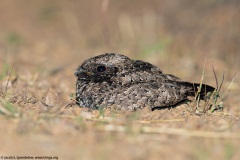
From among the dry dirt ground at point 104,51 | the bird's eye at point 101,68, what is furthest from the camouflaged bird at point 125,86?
the dry dirt ground at point 104,51

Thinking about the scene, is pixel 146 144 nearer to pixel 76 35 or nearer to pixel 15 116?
pixel 15 116

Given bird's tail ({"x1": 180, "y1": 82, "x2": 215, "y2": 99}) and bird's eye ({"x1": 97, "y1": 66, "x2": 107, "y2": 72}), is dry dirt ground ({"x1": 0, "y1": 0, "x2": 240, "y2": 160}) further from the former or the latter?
bird's eye ({"x1": 97, "y1": 66, "x2": 107, "y2": 72})

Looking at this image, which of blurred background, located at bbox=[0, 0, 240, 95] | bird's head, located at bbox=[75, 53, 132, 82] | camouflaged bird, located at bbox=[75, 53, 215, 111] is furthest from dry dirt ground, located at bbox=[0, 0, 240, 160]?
bird's head, located at bbox=[75, 53, 132, 82]

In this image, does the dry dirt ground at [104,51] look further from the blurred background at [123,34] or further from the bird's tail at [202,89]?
the bird's tail at [202,89]

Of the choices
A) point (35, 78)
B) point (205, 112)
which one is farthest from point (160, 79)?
point (35, 78)

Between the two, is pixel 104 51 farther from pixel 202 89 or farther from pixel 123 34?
pixel 202 89

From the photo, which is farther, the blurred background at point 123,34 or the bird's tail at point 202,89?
the blurred background at point 123,34
